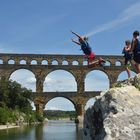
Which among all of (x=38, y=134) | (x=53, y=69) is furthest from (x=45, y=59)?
(x=38, y=134)

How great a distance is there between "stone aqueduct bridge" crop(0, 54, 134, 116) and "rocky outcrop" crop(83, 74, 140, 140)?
3209 inches

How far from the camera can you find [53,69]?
92812 mm

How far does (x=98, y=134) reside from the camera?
25.4 ft

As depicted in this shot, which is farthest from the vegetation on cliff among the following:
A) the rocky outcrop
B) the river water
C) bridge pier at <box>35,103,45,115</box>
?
the rocky outcrop

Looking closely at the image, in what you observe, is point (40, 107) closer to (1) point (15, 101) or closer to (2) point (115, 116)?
(1) point (15, 101)

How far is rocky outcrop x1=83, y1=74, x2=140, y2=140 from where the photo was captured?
6.91m

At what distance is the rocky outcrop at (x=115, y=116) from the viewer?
6.91 metres

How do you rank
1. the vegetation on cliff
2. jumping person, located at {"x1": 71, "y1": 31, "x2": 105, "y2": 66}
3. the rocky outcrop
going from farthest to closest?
the vegetation on cliff < jumping person, located at {"x1": 71, "y1": 31, "x2": 105, "y2": 66} < the rocky outcrop

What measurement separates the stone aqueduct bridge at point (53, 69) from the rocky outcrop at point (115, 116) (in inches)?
3209

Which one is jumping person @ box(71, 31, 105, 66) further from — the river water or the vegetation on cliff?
the vegetation on cliff

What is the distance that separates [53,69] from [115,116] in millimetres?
85785

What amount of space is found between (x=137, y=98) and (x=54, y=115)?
577 ft

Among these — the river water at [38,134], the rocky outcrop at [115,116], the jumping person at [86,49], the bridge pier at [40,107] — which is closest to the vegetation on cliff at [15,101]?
the bridge pier at [40,107]

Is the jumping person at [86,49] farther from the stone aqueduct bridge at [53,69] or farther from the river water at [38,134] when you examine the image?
the stone aqueduct bridge at [53,69]
